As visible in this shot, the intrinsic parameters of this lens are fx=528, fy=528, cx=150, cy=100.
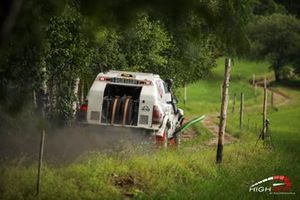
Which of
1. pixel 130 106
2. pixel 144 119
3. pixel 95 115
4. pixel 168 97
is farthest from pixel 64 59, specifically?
pixel 168 97

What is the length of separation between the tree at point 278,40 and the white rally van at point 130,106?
56.1 meters

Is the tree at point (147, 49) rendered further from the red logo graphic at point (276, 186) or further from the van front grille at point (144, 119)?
the red logo graphic at point (276, 186)

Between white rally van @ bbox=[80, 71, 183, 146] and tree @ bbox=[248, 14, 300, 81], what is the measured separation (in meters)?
56.1

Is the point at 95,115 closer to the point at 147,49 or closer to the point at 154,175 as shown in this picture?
the point at 154,175

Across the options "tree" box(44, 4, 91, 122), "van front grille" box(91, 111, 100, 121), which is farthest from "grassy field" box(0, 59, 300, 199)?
"tree" box(44, 4, 91, 122)

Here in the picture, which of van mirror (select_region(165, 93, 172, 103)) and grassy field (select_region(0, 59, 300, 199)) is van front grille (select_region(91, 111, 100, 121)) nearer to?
grassy field (select_region(0, 59, 300, 199))

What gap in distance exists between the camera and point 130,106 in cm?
1436

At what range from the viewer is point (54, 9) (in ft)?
20.6

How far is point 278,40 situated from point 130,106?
63551 millimetres

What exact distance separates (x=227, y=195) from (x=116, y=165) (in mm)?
2275

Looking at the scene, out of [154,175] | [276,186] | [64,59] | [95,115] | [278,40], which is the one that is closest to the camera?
[154,175]

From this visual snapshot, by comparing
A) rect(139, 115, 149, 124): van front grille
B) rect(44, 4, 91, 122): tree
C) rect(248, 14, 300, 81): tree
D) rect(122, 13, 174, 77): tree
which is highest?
rect(248, 14, 300, 81): tree

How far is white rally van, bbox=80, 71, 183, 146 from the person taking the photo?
1388cm

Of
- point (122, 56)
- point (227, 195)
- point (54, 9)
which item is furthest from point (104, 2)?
point (122, 56)
